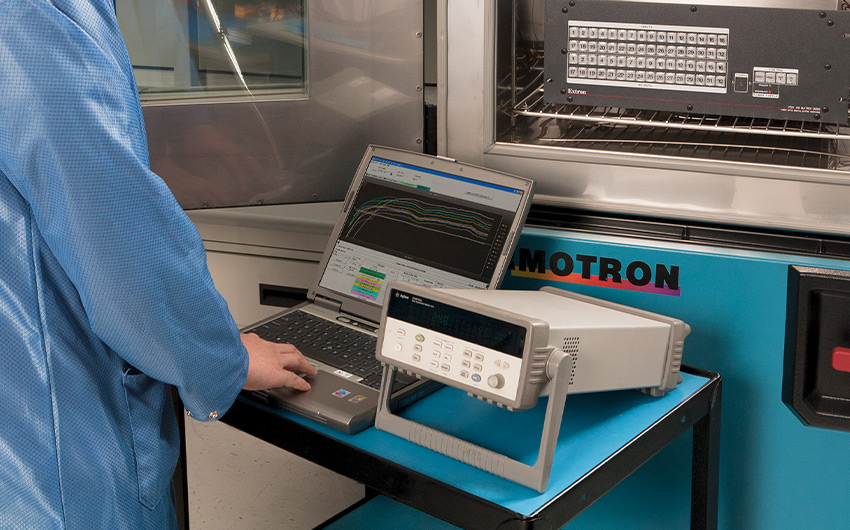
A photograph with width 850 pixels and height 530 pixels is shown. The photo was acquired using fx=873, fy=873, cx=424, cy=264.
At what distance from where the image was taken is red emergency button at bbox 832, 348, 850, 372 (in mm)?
1353

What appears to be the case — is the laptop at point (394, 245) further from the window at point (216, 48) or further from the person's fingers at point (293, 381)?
the window at point (216, 48)

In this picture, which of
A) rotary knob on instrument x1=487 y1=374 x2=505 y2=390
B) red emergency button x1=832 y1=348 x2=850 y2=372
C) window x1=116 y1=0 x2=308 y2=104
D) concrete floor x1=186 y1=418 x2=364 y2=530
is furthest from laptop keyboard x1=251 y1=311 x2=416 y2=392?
concrete floor x1=186 y1=418 x2=364 y2=530

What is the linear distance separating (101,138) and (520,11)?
102cm

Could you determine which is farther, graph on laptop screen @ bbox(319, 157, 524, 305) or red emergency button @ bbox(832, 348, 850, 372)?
graph on laptop screen @ bbox(319, 157, 524, 305)

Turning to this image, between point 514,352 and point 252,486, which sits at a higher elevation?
point 514,352

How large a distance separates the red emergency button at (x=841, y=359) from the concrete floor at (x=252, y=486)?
59.7 inches

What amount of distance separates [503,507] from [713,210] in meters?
0.71

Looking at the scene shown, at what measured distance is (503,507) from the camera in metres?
1.02

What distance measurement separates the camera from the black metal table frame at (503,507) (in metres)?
1.05

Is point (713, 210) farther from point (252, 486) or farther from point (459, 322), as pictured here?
point (252, 486)

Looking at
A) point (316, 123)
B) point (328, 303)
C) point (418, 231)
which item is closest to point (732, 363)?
point (418, 231)

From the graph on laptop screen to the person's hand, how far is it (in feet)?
0.88

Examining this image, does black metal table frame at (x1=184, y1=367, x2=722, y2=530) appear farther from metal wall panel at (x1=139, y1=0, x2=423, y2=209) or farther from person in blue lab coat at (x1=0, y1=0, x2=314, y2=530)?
metal wall panel at (x1=139, y1=0, x2=423, y2=209)

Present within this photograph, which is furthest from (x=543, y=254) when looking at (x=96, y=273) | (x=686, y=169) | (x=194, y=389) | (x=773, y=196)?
(x=96, y=273)
